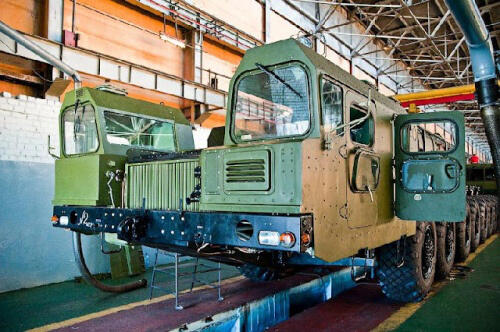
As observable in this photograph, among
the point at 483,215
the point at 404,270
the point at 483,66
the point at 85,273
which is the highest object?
the point at 483,66

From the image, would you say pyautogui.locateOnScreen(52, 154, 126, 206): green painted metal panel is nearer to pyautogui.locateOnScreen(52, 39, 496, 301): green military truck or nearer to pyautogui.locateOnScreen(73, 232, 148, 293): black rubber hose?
pyautogui.locateOnScreen(52, 39, 496, 301): green military truck

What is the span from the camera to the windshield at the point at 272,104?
358 centimetres

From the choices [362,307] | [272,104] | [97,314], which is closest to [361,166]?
[272,104]

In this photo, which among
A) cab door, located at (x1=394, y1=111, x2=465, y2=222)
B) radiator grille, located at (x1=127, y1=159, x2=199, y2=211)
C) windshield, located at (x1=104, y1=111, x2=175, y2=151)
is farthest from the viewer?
windshield, located at (x1=104, y1=111, x2=175, y2=151)

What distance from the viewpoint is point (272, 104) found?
→ 3807 millimetres

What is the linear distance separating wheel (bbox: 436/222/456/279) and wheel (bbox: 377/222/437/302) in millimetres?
984

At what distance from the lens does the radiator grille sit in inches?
168

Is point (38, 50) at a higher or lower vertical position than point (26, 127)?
higher

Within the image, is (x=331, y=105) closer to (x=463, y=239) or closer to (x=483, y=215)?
(x=463, y=239)

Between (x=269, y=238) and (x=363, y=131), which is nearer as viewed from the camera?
(x=269, y=238)

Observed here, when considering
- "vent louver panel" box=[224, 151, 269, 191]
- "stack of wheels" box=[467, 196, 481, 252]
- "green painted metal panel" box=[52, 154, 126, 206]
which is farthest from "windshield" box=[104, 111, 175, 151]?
"stack of wheels" box=[467, 196, 481, 252]

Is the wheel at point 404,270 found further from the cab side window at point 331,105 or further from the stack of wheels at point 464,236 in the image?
the stack of wheels at point 464,236

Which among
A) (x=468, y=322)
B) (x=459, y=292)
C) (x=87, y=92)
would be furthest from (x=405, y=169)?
(x=87, y=92)

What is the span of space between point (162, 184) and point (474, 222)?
24.5 ft
